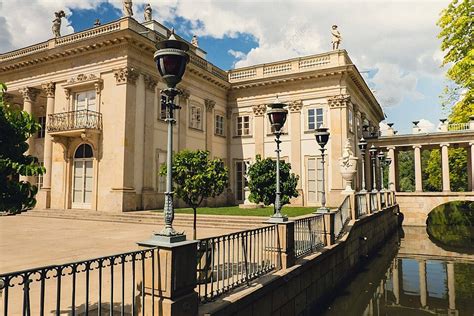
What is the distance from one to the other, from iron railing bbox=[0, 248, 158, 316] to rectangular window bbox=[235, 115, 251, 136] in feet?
65.7

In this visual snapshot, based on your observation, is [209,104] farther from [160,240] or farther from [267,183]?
[160,240]

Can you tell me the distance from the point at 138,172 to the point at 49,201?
6.02m

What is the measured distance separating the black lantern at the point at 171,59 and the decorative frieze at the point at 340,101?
19.6 metres

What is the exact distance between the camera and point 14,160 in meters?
4.11

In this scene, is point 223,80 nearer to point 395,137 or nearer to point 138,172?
point 138,172

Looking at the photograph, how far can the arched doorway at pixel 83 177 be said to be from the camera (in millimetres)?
18969

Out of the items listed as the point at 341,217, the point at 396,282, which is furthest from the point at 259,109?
the point at 396,282

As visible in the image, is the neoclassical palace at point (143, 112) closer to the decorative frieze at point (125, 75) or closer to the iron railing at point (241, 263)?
the decorative frieze at point (125, 75)

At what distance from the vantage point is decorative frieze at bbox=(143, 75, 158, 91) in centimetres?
1919

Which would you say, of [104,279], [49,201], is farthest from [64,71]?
[104,279]

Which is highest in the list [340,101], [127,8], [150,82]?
[127,8]

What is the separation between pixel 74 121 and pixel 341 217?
50.1ft

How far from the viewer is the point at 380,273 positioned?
12383mm

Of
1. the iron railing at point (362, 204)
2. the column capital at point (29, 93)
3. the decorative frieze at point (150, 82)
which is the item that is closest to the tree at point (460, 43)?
the iron railing at point (362, 204)
